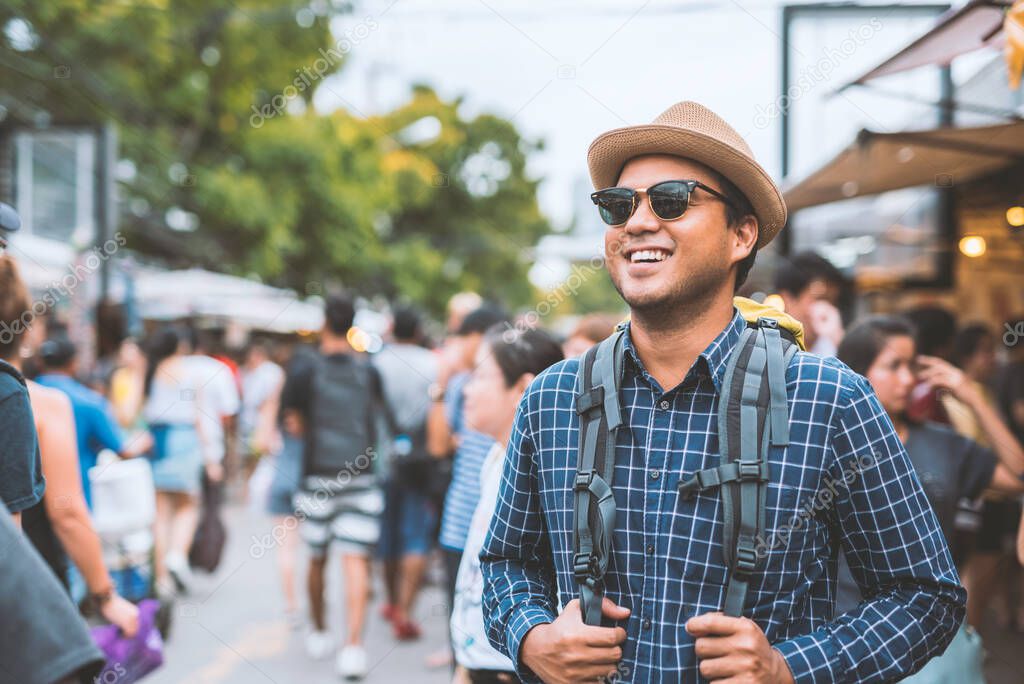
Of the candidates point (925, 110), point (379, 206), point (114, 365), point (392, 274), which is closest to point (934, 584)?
point (114, 365)

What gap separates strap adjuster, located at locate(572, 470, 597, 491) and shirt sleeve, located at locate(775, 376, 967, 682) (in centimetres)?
42

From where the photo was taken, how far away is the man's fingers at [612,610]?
1.64 metres

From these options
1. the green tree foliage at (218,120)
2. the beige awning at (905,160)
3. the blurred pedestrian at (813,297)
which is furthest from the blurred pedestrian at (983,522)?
the green tree foliage at (218,120)

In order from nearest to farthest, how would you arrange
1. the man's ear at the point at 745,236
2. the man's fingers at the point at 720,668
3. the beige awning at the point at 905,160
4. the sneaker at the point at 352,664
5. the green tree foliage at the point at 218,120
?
the man's fingers at the point at 720,668 → the man's ear at the point at 745,236 → the beige awning at the point at 905,160 → the sneaker at the point at 352,664 → the green tree foliage at the point at 218,120

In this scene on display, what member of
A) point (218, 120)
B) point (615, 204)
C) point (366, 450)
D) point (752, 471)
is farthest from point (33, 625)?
point (218, 120)

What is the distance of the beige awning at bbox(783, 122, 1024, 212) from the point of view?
4.96 meters

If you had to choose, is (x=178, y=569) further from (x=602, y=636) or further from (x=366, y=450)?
(x=602, y=636)

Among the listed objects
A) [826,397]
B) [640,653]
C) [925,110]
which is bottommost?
[640,653]

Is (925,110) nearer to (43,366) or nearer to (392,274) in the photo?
(43,366)

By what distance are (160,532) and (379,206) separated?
17.4 meters

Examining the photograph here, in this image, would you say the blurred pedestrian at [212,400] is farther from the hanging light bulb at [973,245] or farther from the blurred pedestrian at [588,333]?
the hanging light bulb at [973,245]

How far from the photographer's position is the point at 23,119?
12.9m

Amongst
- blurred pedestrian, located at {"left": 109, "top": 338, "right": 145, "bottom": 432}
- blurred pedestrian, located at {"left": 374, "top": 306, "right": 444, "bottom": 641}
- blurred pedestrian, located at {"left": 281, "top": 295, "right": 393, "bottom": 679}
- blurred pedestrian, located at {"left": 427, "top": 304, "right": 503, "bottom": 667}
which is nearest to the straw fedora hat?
blurred pedestrian, located at {"left": 427, "top": 304, "right": 503, "bottom": 667}

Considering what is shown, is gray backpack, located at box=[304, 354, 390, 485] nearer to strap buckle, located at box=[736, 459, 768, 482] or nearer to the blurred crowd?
the blurred crowd
